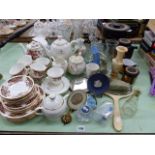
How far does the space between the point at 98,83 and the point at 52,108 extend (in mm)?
249

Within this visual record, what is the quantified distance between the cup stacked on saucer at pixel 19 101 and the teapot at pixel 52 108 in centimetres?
4

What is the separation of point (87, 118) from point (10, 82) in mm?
342

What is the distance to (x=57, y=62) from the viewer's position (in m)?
0.92

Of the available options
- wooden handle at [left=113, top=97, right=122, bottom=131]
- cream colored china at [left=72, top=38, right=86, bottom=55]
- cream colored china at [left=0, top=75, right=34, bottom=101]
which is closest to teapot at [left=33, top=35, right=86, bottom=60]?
cream colored china at [left=72, top=38, right=86, bottom=55]

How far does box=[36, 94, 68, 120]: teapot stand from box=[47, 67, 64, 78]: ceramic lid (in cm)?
13

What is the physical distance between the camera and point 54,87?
2.80ft

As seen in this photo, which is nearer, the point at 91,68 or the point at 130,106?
the point at 130,106

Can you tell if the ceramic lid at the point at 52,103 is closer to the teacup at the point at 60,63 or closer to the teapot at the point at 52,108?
the teapot at the point at 52,108

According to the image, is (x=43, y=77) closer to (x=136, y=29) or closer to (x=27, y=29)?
(x=27, y=29)

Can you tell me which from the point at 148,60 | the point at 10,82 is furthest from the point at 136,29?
the point at 10,82

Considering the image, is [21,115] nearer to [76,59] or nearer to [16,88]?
[16,88]

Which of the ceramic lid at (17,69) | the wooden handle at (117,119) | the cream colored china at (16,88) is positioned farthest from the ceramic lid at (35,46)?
the wooden handle at (117,119)

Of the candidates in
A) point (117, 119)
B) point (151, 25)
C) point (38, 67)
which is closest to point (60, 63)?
point (38, 67)

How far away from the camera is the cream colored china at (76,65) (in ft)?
3.03
